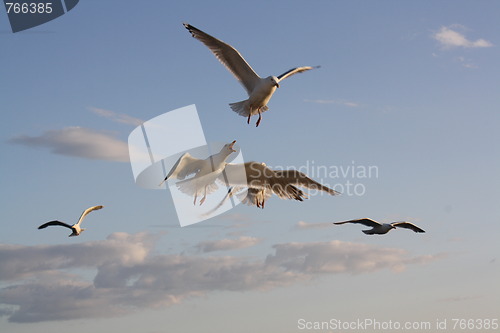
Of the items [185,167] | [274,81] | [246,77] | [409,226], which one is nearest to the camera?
[274,81]

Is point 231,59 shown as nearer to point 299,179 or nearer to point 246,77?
point 246,77

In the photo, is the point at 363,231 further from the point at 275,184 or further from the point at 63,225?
the point at 63,225

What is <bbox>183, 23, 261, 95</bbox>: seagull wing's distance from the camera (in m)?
16.7

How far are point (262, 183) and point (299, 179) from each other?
1047mm

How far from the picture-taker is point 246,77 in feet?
57.1

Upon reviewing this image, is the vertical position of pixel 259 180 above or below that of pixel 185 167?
below

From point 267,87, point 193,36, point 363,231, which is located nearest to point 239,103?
point 267,87

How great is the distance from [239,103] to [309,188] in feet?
9.26

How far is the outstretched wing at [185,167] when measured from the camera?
16.6 meters

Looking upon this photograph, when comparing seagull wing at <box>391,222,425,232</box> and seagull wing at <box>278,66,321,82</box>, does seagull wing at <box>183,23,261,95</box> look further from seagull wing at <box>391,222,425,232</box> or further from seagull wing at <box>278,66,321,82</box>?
seagull wing at <box>391,222,425,232</box>

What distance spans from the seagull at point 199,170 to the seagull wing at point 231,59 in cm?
160

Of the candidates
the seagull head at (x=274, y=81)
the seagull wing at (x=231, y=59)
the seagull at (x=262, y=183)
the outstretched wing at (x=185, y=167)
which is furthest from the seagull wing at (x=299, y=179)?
the seagull wing at (x=231, y=59)

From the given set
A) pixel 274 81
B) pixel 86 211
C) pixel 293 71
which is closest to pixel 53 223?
pixel 86 211

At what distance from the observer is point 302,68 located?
17.6m
